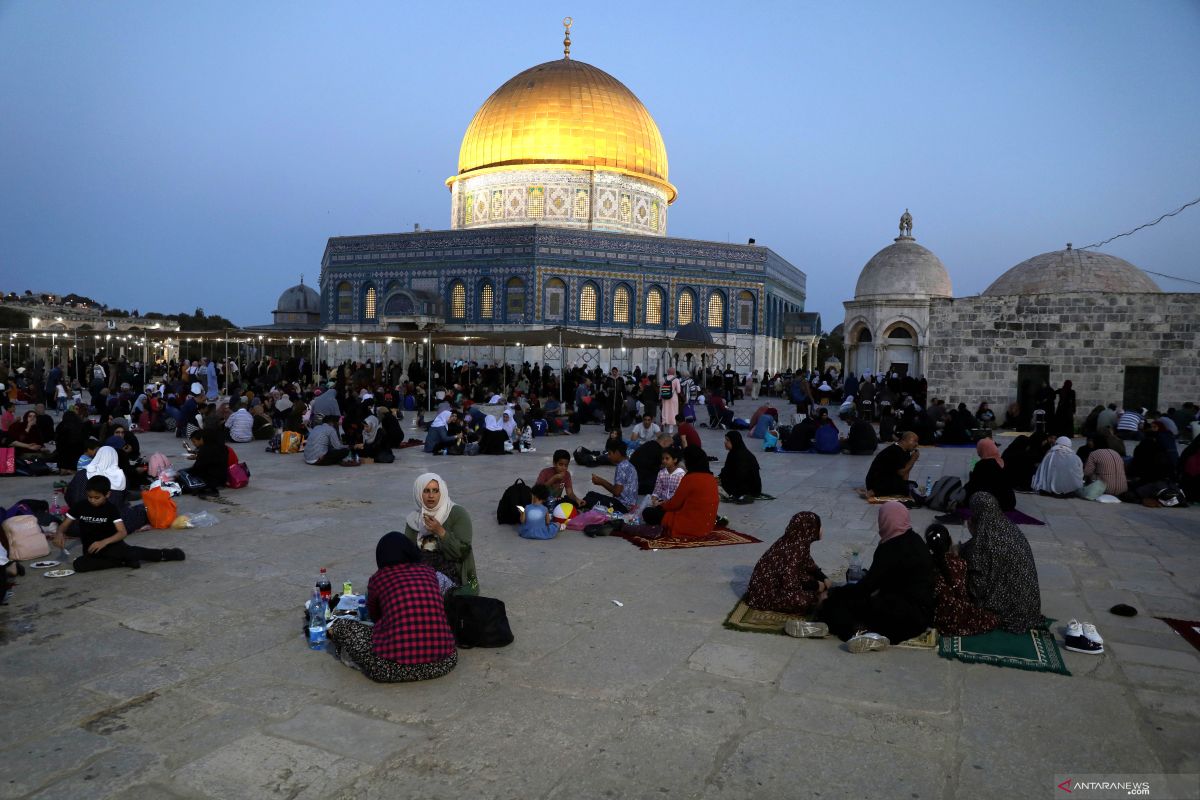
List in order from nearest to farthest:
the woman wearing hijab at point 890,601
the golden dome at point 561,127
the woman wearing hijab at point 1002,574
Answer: the woman wearing hijab at point 890,601, the woman wearing hijab at point 1002,574, the golden dome at point 561,127

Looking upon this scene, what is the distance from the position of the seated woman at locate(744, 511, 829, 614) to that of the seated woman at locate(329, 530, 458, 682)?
1.98 m

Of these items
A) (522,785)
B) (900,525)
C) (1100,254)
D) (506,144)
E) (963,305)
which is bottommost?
(522,785)

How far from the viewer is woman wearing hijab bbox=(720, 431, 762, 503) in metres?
8.71

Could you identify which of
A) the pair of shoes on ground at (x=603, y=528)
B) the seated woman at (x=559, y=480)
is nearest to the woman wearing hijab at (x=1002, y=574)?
the pair of shoes on ground at (x=603, y=528)

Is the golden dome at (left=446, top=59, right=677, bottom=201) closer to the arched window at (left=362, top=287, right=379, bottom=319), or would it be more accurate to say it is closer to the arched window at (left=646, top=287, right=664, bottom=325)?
the arched window at (left=646, top=287, right=664, bottom=325)

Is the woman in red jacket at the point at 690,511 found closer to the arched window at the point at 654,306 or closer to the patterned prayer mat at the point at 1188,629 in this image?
the patterned prayer mat at the point at 1188,629

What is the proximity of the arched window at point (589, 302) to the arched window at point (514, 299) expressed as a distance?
2.52 m

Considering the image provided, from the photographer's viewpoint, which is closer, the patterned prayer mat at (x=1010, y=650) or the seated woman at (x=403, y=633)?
the seated woman at (x=403, y=633)

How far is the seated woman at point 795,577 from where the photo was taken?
4.94 metres

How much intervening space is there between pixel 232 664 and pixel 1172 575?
20.6 feet

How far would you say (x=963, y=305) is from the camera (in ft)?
59.5

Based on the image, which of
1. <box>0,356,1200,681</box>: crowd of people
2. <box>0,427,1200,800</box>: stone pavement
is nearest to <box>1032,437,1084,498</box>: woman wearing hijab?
<box>0,356,1200,681</box>: crowd of people

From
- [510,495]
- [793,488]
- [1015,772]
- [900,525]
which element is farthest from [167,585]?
[793,488]

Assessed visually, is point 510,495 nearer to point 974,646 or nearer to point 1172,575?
point 974,646
